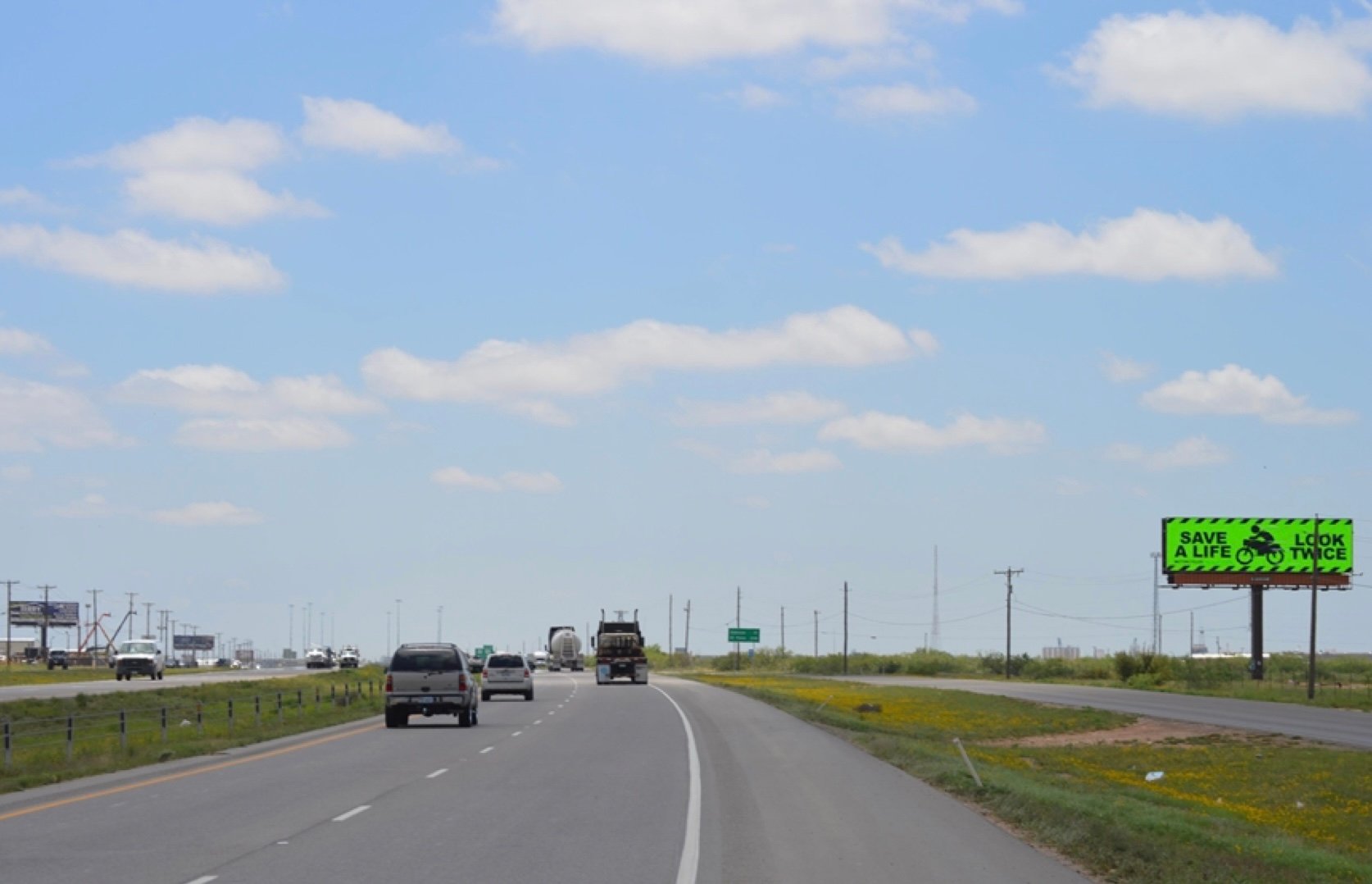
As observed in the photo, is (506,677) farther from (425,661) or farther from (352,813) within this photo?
(352,813)

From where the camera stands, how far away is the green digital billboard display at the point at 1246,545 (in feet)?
331

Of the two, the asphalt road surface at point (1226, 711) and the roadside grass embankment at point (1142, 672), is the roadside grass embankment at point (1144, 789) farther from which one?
the roadside grass embankment at point (1142, 672)

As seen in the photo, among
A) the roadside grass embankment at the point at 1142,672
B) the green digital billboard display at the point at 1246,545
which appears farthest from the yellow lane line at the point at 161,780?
the green digital billboard display at the point at 1246,545

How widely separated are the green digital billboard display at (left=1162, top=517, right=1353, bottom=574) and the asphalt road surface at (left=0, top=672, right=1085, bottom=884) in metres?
74.5

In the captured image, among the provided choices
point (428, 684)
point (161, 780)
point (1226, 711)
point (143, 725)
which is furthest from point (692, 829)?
point (1226, 711)

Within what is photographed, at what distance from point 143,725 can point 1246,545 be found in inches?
2966

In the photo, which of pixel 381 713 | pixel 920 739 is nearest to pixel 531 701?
pixel 381 713

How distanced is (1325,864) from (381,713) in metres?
40.4

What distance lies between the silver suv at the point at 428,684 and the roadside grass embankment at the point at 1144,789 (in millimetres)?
9787

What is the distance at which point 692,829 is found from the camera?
17.6m

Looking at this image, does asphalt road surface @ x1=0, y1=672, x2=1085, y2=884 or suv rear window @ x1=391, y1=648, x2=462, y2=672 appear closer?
asphalt road surface @ x1=0, y1=672, x2=1085, y2=884

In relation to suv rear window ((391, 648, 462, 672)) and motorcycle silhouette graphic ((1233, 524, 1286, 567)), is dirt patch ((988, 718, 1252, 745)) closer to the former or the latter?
suv rear window ((391, 648, 462, 672))

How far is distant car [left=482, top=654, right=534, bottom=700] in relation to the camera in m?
62.6

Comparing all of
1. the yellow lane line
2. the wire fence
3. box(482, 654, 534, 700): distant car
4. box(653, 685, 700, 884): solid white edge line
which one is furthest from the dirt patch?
box(482, 654, 534, 700): distant car
